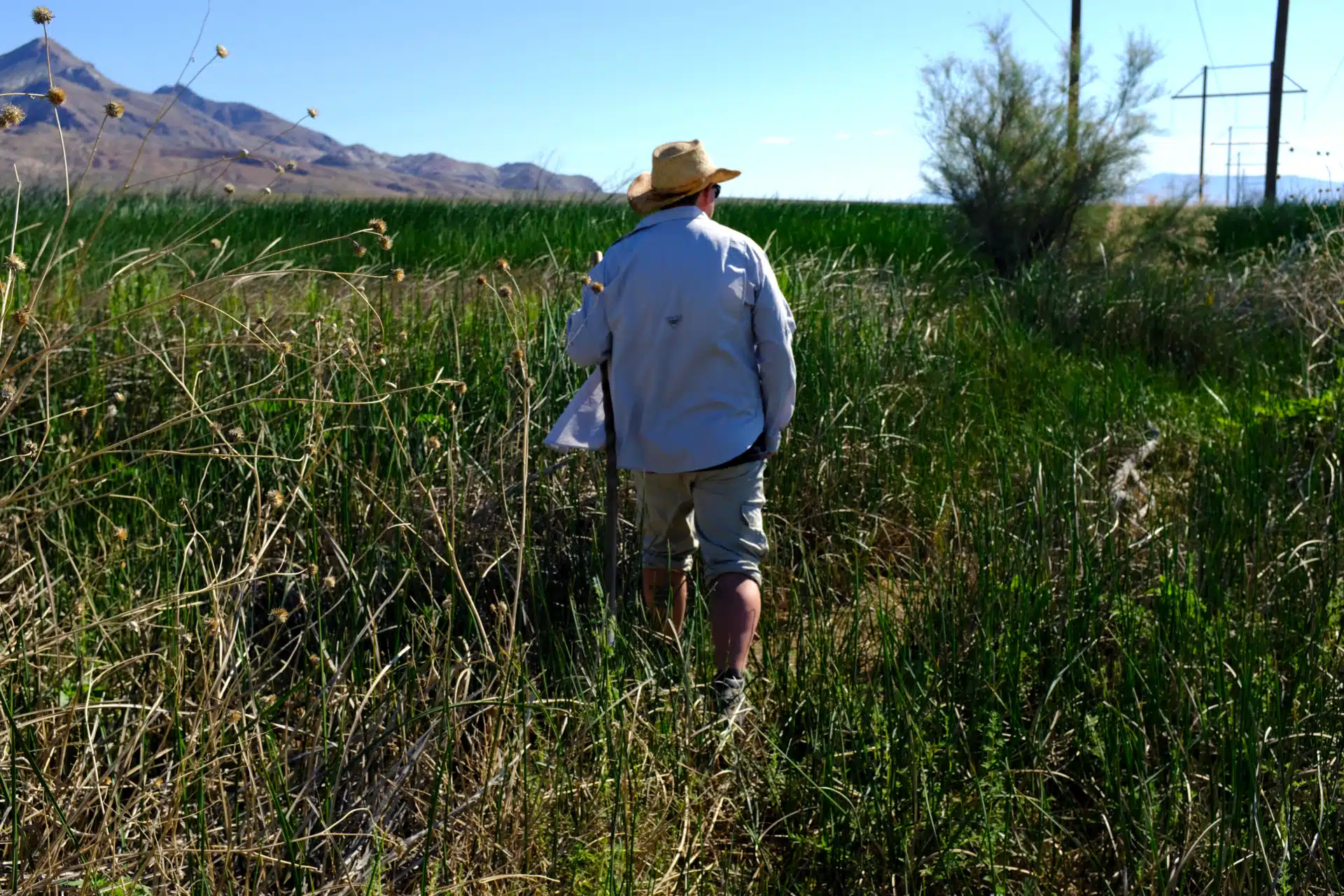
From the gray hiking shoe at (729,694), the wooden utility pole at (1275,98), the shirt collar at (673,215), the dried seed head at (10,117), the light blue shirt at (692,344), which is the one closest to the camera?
the dried seed head at (10,117)

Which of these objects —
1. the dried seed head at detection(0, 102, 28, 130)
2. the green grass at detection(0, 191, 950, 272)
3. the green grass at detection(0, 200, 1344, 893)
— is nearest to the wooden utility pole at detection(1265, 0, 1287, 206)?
the green grass at detection(0, 191, 950, 272)

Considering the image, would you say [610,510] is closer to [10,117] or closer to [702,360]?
[702,360]

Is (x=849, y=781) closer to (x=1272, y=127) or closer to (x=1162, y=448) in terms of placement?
(x=1162, y=448)

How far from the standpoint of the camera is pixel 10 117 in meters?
1.69

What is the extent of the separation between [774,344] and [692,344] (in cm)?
25

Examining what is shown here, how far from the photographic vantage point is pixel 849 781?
2.69 meters

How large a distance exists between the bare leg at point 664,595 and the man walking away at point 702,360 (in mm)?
33

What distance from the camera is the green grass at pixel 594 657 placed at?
7.66 ft

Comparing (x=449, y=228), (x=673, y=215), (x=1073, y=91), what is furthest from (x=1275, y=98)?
(x=673, y=215)

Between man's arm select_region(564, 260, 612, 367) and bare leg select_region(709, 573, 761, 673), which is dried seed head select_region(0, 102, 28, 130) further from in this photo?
bare leg select_region(709, 573, 761, 673)

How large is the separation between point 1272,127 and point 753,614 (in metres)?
21.7

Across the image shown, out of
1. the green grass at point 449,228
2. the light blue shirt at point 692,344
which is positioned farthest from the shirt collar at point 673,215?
the green grass at point 449,228

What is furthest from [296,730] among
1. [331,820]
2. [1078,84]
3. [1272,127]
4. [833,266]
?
[1272,127]

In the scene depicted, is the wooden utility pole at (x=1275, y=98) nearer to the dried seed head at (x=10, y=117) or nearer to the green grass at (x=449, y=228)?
the green grass at (x=449, y=228)
